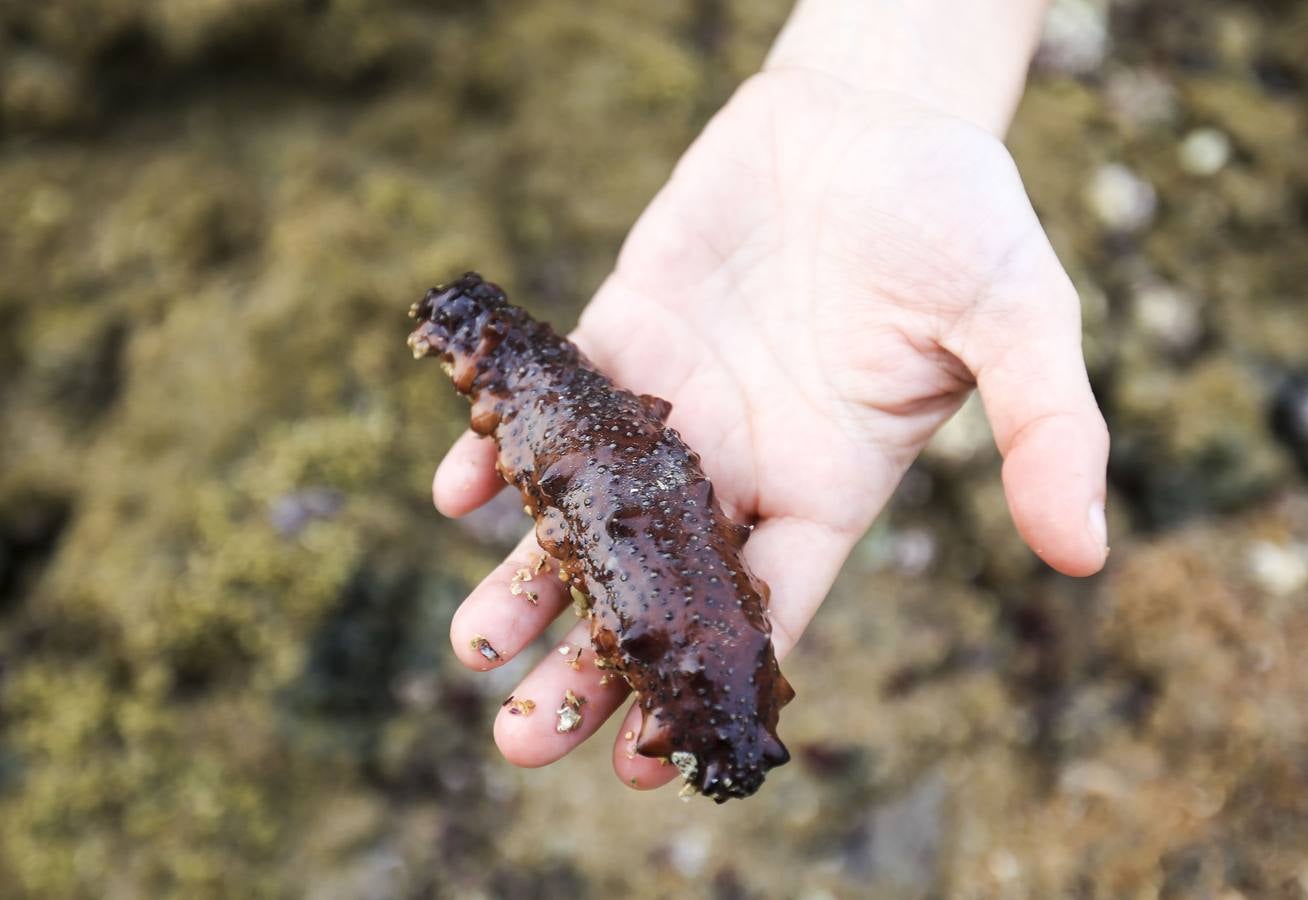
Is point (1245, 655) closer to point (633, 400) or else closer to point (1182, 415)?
point (1182, 415)

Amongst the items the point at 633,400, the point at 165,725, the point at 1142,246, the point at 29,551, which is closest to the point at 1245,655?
the point at 1142,246

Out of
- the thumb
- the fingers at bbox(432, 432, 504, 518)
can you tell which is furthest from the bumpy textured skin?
the thumb

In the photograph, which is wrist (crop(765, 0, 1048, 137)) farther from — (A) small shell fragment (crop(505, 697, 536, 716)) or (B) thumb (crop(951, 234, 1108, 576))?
(A) small shell fragment (crop(505, 697, 536, 716))

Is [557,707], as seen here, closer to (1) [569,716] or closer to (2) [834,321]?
(1) [569,716]

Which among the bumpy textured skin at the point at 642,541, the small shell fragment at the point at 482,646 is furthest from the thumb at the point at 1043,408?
the small shell fragment at the point at 482,646

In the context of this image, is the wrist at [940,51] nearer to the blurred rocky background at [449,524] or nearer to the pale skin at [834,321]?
the pale skin at [834,321]
